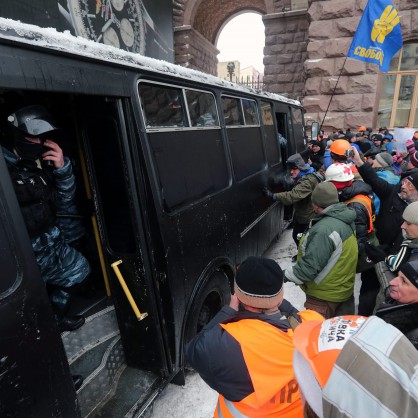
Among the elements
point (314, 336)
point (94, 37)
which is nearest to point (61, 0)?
point (94, 37)

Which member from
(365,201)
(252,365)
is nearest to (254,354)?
(252,365)

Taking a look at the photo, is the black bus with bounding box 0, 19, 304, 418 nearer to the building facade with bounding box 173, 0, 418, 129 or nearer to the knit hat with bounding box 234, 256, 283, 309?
the knit hat with bounding box 234, 256, 283, 309

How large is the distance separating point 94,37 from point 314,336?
30.9ft

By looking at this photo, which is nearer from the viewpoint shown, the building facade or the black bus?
the black bus

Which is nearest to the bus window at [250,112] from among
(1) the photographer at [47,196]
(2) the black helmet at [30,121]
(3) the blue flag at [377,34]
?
(1) the photographer at [47,196]

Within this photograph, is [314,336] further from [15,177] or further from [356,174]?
[356,174]

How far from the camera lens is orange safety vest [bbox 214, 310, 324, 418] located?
1.17m

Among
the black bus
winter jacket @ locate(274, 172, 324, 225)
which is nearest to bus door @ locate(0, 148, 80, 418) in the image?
the black bus

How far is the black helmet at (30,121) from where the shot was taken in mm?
1647

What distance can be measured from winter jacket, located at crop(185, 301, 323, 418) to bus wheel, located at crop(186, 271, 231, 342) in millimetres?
1075

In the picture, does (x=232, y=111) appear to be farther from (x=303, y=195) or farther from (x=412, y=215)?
(x=412, y=215)

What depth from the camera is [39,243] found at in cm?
191

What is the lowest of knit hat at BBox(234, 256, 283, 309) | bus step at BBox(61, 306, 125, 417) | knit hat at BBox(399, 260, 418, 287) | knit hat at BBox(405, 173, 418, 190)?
bus step at BBox(61, 306, 125, 417)

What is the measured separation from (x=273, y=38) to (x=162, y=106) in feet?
38.9
